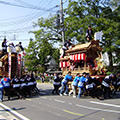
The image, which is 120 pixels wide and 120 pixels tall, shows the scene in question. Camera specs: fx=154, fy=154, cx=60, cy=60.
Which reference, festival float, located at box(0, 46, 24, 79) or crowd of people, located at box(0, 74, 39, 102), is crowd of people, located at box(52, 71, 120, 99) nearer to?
crowd of people, located at box(0, 74, 39, 102)

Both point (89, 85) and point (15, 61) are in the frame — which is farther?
point (15, 61)

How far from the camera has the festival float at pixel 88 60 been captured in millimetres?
11984

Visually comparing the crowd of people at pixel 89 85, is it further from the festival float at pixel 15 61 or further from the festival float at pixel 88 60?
the festival float at pixel 15 61

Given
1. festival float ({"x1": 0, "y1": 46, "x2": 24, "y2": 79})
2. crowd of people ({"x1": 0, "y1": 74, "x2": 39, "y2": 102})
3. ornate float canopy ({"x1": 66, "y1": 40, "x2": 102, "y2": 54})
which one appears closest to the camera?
crowd of people ({"x1": 0, "y1": 74, "x2": 39, "y2": 102})

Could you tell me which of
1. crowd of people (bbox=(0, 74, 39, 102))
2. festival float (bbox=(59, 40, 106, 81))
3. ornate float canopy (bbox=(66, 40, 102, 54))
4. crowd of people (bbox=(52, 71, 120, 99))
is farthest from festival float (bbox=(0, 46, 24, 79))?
ornate float canopy (bbox=(66, 40, 102, 54))

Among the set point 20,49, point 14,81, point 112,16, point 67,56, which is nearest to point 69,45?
point 67,56

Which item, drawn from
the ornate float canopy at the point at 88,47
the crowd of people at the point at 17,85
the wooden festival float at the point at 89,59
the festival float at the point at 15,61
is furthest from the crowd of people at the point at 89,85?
the festival float at the point at 15,61

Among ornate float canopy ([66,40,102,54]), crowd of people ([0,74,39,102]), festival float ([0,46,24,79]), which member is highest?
ornate float canopy ([66,40,102,54])

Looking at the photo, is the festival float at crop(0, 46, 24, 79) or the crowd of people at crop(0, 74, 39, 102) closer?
the crowd of people at crop(0, 74, 39, 102)

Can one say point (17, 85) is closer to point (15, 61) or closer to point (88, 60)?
point (15, 61)

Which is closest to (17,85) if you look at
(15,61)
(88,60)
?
(15,61)

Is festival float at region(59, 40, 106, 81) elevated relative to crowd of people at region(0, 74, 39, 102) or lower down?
elevated

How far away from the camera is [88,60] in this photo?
1345 centimetres

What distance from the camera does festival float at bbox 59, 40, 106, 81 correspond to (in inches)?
472
